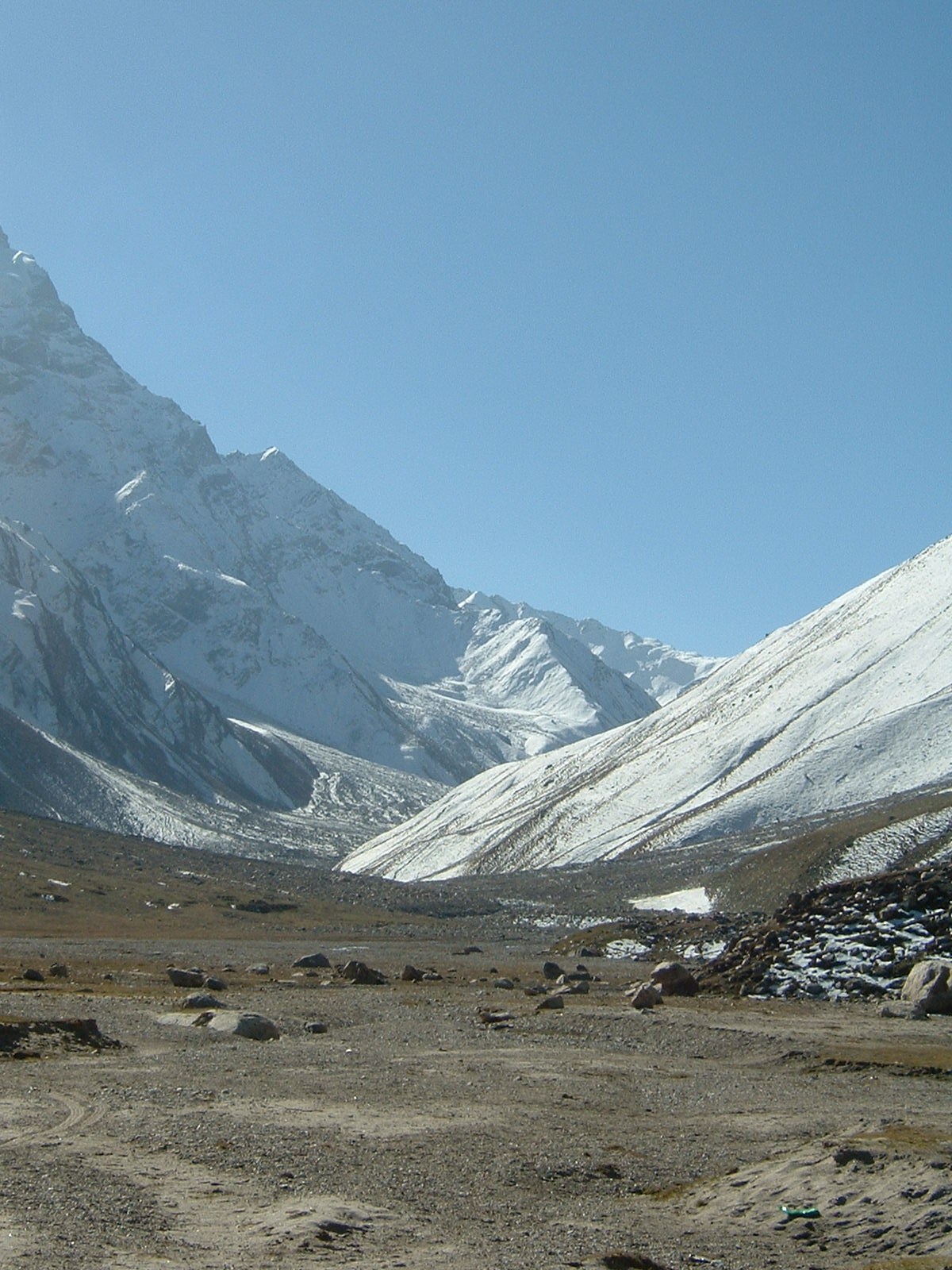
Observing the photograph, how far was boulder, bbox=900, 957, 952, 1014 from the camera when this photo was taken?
125ft

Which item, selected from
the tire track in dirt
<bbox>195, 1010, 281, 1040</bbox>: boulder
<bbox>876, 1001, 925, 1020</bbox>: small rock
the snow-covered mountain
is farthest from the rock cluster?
the snow-covered mountain

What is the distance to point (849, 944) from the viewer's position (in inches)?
1861

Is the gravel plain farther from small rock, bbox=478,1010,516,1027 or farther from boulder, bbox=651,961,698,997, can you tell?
boulder, bbox=651,961,698,997

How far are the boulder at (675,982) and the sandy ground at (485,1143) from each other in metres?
7.59

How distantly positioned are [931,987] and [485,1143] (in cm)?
2263

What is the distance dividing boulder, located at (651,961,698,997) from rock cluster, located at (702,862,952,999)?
2.27 feet

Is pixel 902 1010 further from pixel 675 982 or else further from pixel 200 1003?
pixel 200 1003

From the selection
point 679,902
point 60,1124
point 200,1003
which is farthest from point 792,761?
point 60,1124

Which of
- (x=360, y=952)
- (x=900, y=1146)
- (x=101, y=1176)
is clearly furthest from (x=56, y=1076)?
(x=360, y=952)

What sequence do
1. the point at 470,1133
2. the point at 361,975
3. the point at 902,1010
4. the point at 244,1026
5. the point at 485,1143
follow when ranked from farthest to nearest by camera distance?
the point at 361,975 < the point at 902,1010 < the point at 244,1026 < the point at 470,1133 < the point at 485,1143

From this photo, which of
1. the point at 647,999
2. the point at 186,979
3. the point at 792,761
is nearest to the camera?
the point at 647,999

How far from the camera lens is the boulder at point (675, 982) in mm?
46594

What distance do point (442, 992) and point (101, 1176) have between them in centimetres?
3136

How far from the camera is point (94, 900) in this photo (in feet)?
459
